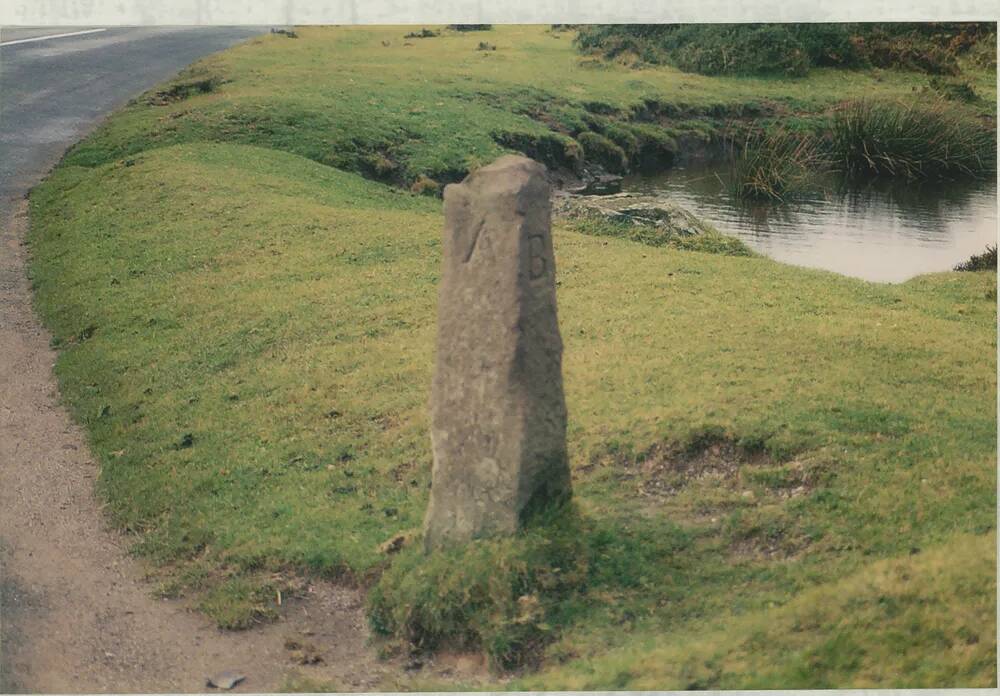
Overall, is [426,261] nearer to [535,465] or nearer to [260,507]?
[260,507]

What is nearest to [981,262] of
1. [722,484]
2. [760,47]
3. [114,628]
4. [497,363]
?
[722,484]

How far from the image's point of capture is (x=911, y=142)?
998 inches

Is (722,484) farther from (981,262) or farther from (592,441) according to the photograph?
(981,262)

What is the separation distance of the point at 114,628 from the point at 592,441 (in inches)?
179


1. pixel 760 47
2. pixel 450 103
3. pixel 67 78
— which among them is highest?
pixel 760 47

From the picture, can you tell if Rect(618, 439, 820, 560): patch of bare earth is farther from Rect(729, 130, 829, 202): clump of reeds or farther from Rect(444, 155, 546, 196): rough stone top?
Rect(729, 130, 829, 202): clump of reeds

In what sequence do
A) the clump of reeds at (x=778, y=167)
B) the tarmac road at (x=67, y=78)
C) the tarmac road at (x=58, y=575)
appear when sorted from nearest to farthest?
the tarmac road at (x=58, y=575) → the clump of reeds at (x=778, y=167) → the tarmac road at (x=67, y=78)

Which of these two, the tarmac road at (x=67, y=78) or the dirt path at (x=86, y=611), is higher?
the tarmac road at (x=67, y=78)

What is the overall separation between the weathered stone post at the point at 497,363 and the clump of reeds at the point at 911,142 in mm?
17749

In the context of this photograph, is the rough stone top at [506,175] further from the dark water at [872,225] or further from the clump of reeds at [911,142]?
the clump of reeds at [911,142]

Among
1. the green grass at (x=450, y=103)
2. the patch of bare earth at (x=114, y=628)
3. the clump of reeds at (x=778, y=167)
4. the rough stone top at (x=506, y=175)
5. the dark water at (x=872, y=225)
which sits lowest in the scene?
the patch of bare earth at (x=114, y=628)

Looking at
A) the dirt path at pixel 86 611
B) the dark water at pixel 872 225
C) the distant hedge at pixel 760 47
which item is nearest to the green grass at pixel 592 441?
the dirt path at pixel 86 611

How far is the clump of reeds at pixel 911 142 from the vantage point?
82.1 ft

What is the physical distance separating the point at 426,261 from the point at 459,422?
897 cm
